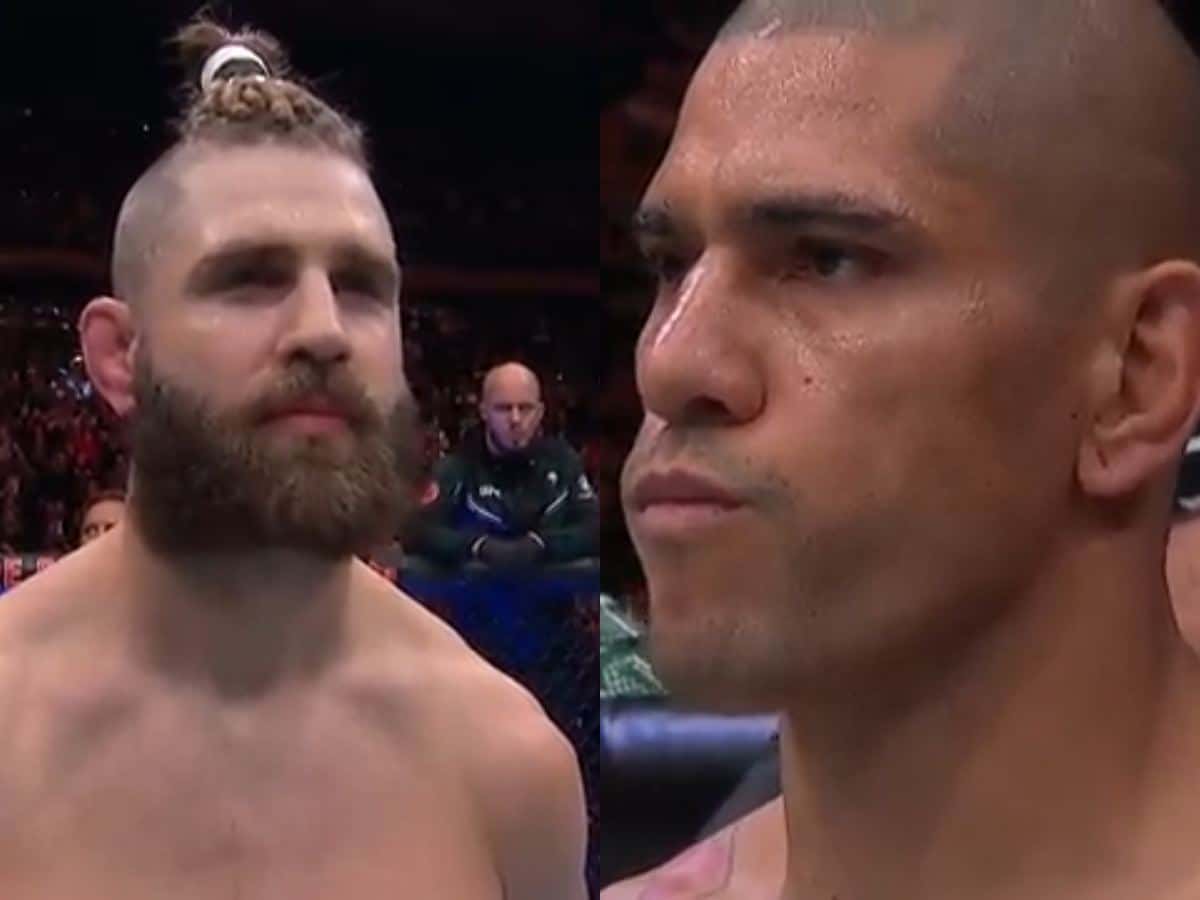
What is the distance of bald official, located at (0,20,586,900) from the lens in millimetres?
1083

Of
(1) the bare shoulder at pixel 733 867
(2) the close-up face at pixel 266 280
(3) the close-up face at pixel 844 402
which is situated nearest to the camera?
(3) the close-up face at pixel 844 402

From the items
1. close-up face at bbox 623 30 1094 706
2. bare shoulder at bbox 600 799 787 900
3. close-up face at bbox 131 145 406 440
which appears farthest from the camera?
close-up face at bbox 131 145 406 440

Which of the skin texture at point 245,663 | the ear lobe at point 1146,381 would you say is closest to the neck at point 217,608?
the skin texture at point 245,663

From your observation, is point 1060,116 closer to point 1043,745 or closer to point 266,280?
point 1043,745

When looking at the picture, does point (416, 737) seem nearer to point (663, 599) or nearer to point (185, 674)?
point (185, 674)

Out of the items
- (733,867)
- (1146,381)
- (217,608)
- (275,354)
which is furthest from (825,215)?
(217,608)

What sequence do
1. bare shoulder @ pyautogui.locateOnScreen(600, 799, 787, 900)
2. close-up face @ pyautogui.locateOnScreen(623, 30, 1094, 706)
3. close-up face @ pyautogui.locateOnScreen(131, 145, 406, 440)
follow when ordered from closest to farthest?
close-up face @ pyautogui.locateOnScreen(623, 30, 1094, 706), bare shoulder @ pyautogui.locateOnScreen(600, 799, 787, 900), close-up face @ pyautogui.locateOnScreen(131, 145, 406, 440)

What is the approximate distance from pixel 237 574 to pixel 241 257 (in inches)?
7.7

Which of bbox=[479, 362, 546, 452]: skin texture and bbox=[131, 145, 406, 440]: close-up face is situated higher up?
bbox=[131, 145, 406, 440]: close-up face

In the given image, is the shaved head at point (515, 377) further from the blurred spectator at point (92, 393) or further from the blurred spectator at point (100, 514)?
the blurred spectator at point (100, 514)

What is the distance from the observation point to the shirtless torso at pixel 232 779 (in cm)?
110

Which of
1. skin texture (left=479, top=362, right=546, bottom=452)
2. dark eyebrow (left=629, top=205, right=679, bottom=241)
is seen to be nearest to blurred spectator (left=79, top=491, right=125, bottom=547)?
skin texture (left=479, top=362, right=546, bottom=452)

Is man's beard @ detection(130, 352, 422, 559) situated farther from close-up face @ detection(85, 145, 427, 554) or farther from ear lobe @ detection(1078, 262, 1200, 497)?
ear lobe @ detection(1078, 262, 1200, 497)

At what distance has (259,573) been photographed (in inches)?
44.3
